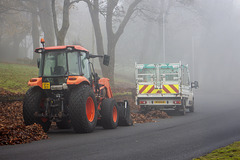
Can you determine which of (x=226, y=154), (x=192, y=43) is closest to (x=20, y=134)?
(x=226, y=154)

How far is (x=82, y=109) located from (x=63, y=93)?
0.98 m

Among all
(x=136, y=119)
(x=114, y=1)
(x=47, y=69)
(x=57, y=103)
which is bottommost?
(x=136, y=119)

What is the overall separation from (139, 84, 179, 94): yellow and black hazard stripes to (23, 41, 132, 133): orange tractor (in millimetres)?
6960

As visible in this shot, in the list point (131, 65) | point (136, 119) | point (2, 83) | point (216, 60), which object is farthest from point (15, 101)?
point (216, 60)

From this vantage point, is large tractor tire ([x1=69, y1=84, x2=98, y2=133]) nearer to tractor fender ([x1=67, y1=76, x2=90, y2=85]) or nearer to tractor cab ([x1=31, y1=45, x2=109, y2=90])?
tractor fender ([x1=67, y1=76, x2=90, y2=85])

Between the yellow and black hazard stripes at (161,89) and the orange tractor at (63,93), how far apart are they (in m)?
6.96

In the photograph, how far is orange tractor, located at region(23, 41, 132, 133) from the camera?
33.6ft

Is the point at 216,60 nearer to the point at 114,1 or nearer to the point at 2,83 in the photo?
the point at 114,1

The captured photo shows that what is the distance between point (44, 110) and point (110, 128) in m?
2.44

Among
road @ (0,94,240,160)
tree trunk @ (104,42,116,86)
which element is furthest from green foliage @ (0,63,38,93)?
road @ (0,94,240,160)

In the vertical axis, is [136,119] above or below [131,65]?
below

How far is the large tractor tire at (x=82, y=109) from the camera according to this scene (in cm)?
1009

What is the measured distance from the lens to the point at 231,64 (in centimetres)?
7038

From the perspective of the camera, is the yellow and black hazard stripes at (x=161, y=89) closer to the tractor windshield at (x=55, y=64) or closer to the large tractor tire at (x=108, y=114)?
the large tractor tire at (x=108, y=114)
